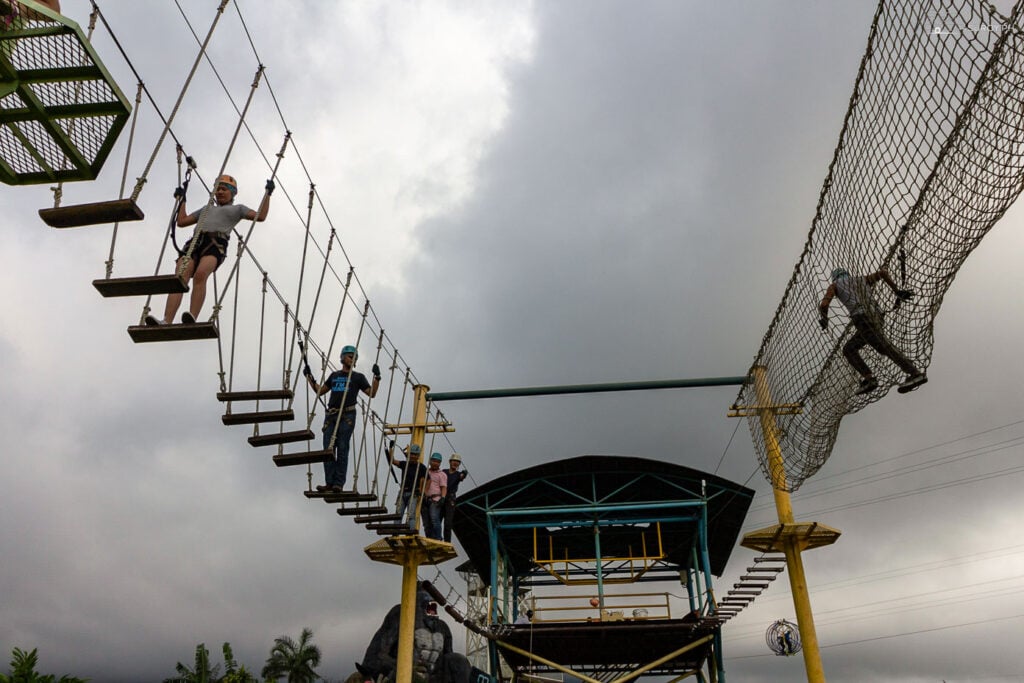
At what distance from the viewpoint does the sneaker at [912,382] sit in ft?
20.8

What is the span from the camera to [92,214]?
4.38 metres

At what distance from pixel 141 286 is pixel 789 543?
10862 mm

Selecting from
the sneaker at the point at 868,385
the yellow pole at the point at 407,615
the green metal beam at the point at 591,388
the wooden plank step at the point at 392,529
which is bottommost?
the yellow pole at the point at 407,615

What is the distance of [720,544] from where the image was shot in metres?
20.4

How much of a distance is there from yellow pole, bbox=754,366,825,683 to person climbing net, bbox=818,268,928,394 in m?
2.90

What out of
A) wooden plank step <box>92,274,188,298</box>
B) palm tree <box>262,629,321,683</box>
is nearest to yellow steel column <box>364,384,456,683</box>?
wooden plank step <box>92,274,188,298</box>

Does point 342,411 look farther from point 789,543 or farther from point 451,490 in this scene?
point 789,543

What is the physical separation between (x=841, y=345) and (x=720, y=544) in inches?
584

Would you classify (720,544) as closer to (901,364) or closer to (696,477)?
(696,477)

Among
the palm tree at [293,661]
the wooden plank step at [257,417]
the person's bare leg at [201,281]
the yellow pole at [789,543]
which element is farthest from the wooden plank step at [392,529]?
the palm tree at [293,661]

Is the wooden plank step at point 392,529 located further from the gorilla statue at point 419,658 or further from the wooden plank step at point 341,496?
the gorilla statue at point 419,658

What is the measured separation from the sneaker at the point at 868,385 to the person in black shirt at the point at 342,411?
18.7 feet

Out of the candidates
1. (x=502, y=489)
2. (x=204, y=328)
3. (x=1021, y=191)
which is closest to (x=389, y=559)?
(x=502, y=489)

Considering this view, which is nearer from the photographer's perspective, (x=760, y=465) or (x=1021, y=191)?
(x=1021, y=191)
